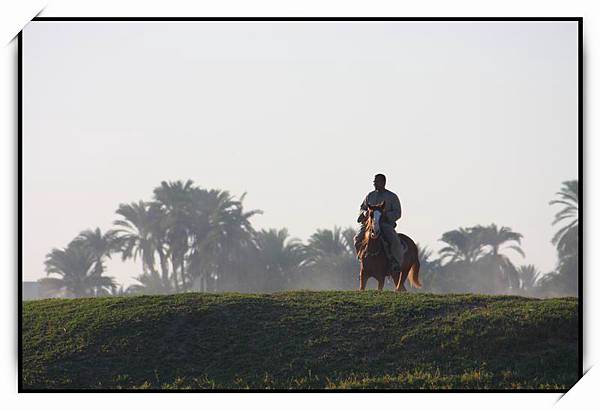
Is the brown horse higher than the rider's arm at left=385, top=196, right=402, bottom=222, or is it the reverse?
the rider's arm at left=385, top=196, right=402, bottom=222

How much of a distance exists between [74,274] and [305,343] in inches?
812

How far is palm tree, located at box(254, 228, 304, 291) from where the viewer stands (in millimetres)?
37062

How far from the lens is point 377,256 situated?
20156 millimetres

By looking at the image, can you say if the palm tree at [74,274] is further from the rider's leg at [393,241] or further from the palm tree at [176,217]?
the rider's leg at [393,241]

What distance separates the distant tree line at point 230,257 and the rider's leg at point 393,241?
15.5m

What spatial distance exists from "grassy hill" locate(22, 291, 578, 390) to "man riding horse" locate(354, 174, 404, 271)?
84 cm

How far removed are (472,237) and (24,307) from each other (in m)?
19.5

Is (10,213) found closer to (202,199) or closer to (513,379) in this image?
(513,379)

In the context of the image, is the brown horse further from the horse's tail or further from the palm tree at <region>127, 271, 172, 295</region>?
the palm tree at <region>127, 271, 172, 295</region>

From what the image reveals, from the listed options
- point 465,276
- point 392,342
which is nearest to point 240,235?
point 465,276

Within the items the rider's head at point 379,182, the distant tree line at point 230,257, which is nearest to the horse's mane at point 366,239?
the rider's head at point 379,182

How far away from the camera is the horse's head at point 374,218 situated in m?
19.8

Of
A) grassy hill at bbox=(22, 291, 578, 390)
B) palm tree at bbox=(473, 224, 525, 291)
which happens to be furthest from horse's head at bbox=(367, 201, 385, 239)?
palm tree at bbox=(473, 224, 525, 291)

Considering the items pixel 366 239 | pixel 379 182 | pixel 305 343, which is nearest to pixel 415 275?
pixel 366 239
